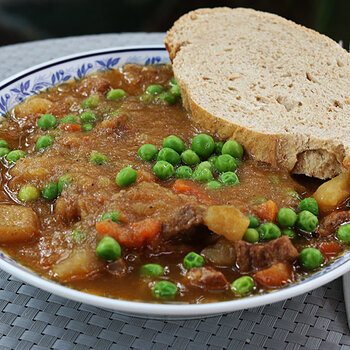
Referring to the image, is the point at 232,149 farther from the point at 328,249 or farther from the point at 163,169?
the point at 328,249

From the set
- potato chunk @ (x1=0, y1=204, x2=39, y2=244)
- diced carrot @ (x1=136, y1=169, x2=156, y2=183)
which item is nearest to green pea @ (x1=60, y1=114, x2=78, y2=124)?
diced carrot @ (x1=136, y1=169, x2=156, y2=183)

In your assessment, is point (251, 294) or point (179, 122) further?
point (179, 122)

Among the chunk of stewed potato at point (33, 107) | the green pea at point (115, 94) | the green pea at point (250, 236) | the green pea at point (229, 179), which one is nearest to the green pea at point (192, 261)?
the green pea at point (250, 236)

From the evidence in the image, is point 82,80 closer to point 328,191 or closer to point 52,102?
point 52,102

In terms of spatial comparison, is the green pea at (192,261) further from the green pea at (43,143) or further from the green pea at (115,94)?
the green pea at (115,94)

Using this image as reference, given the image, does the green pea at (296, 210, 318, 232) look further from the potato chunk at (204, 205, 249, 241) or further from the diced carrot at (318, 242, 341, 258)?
the potato chunk at (204, 205, 249, 241)

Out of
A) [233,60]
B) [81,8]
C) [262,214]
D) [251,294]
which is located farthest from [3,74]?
[81,8]
